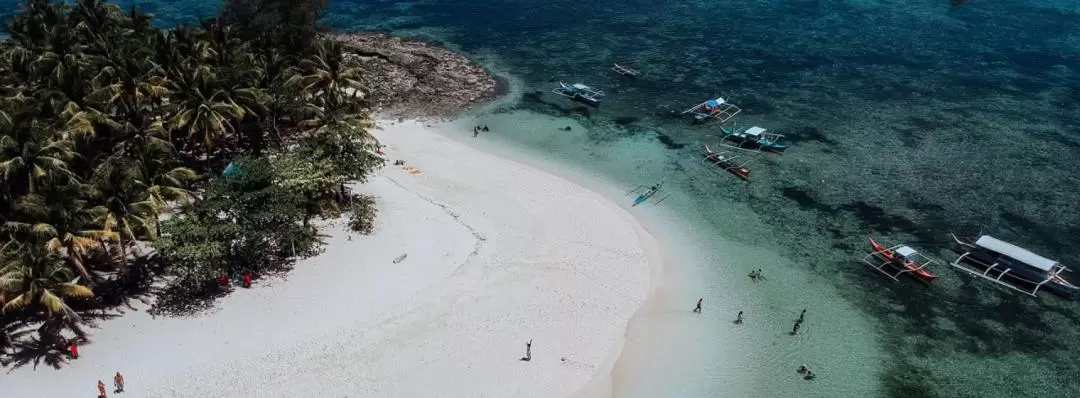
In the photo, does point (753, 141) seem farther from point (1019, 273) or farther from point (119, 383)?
point (119, 383)

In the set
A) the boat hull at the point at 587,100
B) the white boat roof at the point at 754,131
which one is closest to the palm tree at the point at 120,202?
the boat hull at the point at 587,100

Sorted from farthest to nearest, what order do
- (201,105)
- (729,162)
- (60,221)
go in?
(729,162)
(201,105)
(60,221)

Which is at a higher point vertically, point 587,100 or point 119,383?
point 119,383

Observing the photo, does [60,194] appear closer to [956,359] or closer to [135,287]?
[135,287]

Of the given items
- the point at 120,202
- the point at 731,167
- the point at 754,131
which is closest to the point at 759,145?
the point at 754,131

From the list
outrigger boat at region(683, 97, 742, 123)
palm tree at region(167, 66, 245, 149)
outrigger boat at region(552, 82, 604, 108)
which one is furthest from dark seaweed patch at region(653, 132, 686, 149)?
palm tree at region(167, 66, 245, 149)

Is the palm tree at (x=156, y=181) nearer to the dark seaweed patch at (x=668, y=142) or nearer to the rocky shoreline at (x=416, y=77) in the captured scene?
the rocky shoreline at (x=416, y=77)

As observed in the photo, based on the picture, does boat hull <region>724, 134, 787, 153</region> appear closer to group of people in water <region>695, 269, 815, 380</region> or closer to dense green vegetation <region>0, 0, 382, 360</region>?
group of people in water <region>695, 269, 815, 380</region>
